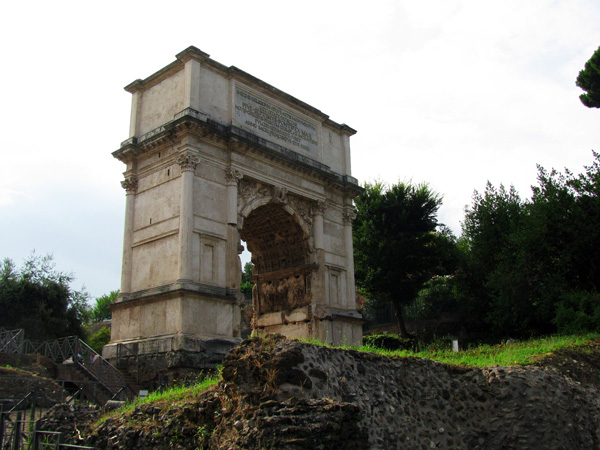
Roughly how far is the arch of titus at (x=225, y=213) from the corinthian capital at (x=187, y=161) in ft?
0.12

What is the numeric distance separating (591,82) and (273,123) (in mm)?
12719

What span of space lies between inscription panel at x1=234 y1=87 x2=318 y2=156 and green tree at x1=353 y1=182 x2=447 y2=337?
864 cm

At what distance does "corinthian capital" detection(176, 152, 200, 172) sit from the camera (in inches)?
687

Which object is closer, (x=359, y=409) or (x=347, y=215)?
(x=359, y=409)

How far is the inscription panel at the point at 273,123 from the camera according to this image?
1975 cm

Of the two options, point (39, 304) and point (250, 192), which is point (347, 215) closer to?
A: point (250, 192)

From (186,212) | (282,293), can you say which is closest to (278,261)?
(282,293)

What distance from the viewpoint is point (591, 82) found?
2294cm

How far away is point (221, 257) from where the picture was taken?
58.2 ft

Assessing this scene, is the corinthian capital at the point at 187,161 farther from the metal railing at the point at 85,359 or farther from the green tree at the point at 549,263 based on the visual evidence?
the green tree at the point at 549,263

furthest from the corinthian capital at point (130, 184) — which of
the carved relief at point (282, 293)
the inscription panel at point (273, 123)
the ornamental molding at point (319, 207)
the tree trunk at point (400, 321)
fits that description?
the tree trunk at point (400, 321)

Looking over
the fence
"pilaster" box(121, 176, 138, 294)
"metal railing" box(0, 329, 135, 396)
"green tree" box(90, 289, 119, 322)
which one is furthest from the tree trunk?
"green tree" box(90, 289, 119, 322)

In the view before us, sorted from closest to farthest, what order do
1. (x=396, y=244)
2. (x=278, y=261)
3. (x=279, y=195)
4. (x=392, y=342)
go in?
1. (x=279, y=195)
2. (x=278, y=261)
3. (x=392, y=342)
4. (x=396, y=244)

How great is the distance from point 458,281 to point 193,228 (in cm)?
1490
